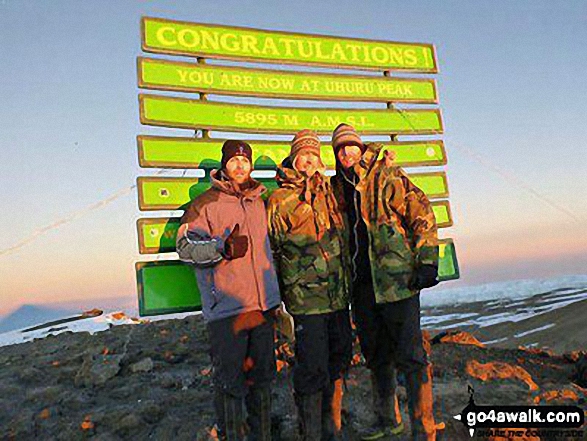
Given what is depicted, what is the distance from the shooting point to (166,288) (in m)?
5.36

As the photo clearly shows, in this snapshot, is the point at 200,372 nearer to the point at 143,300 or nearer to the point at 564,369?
the point at 143,300

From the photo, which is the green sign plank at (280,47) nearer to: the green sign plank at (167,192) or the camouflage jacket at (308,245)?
the green sign plank at (167,192)

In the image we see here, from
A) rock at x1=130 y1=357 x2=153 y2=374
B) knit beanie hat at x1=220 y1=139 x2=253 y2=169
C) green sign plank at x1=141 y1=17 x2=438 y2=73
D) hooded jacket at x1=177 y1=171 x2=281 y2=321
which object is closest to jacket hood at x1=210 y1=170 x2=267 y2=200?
hooded jacket at x1=177 y1=171 x2=281 y2=321

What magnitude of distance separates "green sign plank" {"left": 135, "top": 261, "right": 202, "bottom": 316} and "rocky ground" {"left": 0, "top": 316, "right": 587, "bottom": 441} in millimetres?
826

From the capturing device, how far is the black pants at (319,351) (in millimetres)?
3488

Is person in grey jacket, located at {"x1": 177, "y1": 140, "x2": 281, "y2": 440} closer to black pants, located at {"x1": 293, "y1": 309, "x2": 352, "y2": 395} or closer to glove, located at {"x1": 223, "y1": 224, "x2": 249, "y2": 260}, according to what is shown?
glove, located at {"x1": 223, "y1": 224, "x2": 249, "y2": 260}

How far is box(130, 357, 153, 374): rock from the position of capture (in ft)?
18.3

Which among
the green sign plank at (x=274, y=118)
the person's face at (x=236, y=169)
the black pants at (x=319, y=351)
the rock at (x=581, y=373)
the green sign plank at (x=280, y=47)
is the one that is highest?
the green sign plank at (x=280, y=47)

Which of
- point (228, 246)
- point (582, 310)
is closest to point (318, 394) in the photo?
point (228, 246)

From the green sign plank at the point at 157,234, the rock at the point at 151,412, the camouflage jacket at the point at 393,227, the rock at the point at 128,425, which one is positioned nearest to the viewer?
the camouflage jacket at the point at 393,227

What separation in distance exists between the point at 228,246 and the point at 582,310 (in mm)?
12379

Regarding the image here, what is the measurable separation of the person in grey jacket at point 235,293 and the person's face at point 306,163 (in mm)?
458

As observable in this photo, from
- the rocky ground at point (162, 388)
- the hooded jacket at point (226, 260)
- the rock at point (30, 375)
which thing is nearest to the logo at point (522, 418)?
the rocky ground at point (162, 388)

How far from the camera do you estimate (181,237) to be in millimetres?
3592
